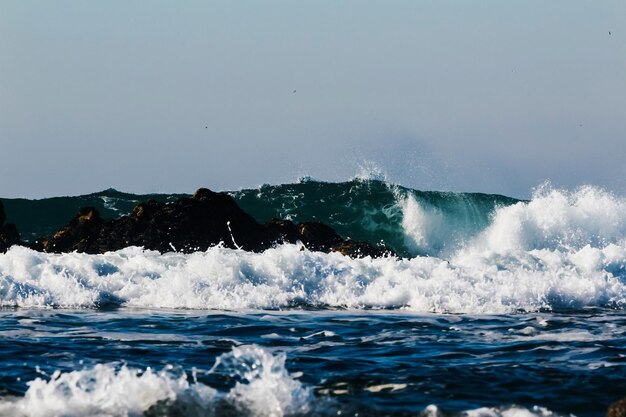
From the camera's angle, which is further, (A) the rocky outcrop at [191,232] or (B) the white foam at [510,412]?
(A) the rocky outcrop at [191,232]

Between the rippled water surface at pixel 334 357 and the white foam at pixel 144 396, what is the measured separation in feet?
0.08

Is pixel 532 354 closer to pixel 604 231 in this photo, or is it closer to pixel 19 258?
pixel 19 258

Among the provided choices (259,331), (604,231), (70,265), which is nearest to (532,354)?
(259,331)

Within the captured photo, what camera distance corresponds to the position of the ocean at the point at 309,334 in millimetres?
8586

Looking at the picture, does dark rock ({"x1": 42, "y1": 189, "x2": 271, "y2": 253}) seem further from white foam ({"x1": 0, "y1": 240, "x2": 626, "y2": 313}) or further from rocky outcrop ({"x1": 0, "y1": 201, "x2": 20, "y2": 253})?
white foam ({"x1": 0, "y1": 240, "x2": 626, "y2": 313})

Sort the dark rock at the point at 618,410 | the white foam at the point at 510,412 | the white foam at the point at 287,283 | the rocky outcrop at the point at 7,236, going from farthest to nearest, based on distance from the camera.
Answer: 1. the rocky outcrop at the point at 7,236
2. the white foam at the point at 287,283
3. the white foam at the point at 510,412
4. the dark rock at the point at 618,410

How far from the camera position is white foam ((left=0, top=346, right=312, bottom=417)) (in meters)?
8.22

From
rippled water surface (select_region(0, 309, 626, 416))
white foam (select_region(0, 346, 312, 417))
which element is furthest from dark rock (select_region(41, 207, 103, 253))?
white foam (select_region(0, 346, 312, 417))

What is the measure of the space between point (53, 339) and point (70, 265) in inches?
292

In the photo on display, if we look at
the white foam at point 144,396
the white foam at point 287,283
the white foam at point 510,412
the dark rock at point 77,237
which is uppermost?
the dark rock at point 77,237

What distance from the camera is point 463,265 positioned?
69.2 feet

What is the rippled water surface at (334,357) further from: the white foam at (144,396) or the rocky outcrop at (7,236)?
the rocky outcrop at (7,236)

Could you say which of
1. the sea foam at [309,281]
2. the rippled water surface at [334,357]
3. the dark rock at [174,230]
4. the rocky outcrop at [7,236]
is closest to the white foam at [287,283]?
the sea foam at [309,281]

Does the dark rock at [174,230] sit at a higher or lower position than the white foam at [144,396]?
higher
